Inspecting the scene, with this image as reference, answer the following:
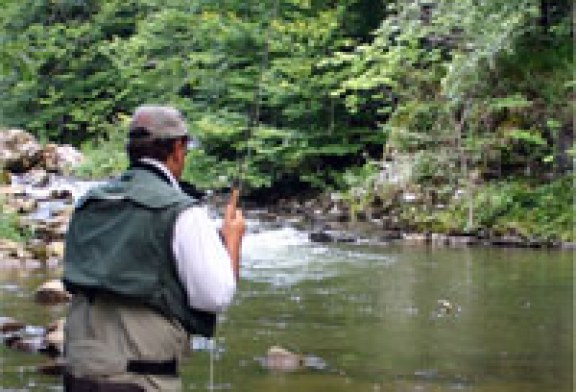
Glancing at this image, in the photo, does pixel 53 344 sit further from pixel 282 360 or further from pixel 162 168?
pixel 162 168

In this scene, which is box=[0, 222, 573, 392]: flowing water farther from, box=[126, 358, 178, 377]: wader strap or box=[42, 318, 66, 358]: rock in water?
box=[126, 358, 178, 377]: wader strap

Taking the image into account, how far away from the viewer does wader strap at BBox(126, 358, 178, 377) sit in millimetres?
2539

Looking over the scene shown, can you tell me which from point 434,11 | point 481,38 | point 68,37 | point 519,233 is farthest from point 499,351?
point 68,37

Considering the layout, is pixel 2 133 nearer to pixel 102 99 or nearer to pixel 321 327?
pixel 102 99

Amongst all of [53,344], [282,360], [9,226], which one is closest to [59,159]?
[9,226]

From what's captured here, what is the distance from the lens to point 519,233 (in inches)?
538

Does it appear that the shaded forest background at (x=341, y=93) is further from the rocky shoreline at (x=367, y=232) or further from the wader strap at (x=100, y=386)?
the wader strap at (x=100, y=386)

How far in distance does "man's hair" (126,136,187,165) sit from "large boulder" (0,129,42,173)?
18.0m

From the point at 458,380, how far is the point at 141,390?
11.2ft

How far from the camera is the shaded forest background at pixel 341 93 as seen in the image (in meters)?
14.6

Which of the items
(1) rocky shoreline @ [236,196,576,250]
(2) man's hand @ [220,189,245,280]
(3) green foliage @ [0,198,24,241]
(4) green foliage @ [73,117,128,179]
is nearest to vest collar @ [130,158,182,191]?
(2) man's hand @ [220,189,245,280]

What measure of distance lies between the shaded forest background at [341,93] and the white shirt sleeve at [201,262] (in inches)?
182

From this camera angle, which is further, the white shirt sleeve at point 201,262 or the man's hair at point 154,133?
the man's hair at point 154,133

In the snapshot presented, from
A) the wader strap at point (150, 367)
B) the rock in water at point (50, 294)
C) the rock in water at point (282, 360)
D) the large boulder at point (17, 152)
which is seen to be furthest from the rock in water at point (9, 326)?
the large boulder at point (17, 152)
